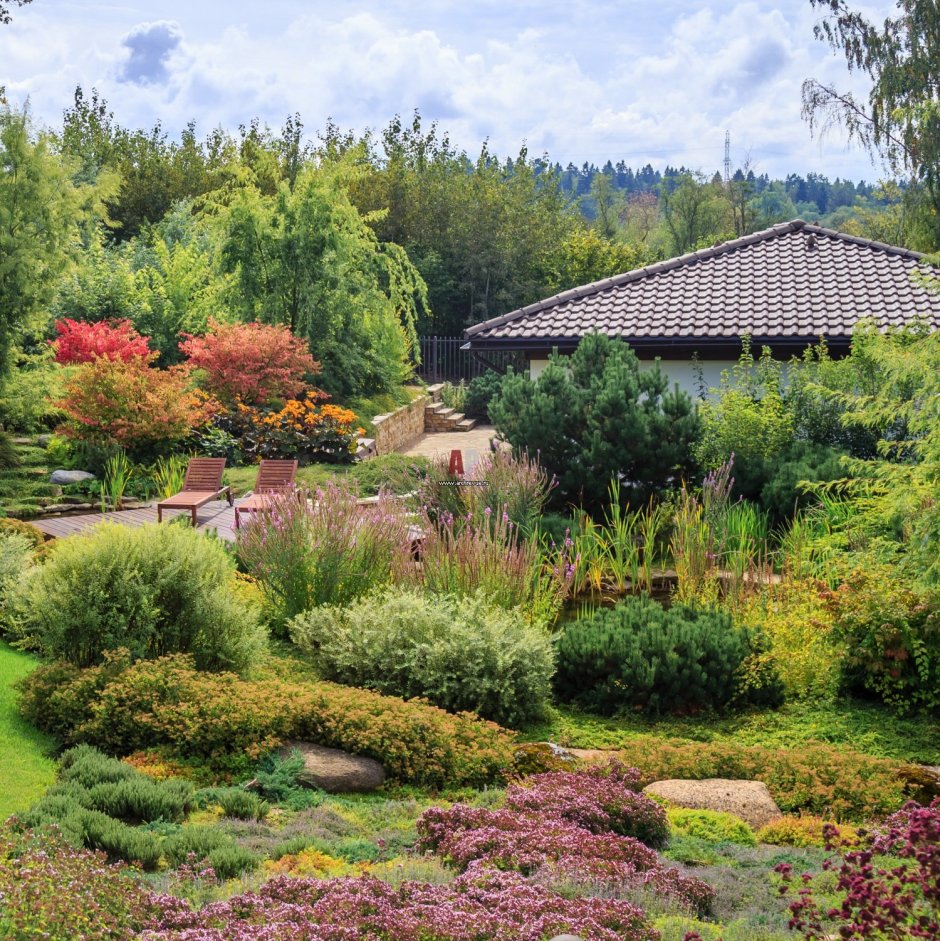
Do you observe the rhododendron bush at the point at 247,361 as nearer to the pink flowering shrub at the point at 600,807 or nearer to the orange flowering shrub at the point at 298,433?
the orange flowering shrub at the point at 298,433

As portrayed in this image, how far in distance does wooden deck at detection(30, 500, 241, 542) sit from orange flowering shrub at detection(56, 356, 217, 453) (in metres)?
1.94

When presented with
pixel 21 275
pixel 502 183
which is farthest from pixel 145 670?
pixel 502 183

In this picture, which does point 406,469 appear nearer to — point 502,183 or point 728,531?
point 728,531

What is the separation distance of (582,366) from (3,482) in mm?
8230

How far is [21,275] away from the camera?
669 inches

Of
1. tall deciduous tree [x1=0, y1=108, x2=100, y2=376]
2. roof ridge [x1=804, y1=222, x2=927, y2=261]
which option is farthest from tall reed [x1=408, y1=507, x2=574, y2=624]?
roof ridge [x1=804, y1=222, x2=927, y2=261]

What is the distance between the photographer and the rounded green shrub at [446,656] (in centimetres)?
822

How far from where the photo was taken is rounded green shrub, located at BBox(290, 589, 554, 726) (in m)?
8.22

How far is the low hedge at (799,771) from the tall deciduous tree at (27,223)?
1290cm

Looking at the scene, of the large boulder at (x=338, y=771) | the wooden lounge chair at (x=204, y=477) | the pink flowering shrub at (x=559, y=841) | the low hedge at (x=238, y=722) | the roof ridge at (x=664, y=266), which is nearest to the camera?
the pink flowering shrub at (x=559, y=841)

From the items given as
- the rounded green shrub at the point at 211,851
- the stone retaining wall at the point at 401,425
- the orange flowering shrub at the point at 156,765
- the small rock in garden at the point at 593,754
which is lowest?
the small rock in garden at the point at 593,754

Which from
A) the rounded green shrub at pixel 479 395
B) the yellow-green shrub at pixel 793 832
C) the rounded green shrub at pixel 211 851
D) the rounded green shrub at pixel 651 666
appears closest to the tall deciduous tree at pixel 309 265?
the rounded green shrub at pixel 479 395

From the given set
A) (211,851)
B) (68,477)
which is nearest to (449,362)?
(68,477)

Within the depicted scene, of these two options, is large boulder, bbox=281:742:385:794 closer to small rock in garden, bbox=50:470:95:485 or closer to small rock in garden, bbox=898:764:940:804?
small rock in garden, bbox=898:764:940:804
